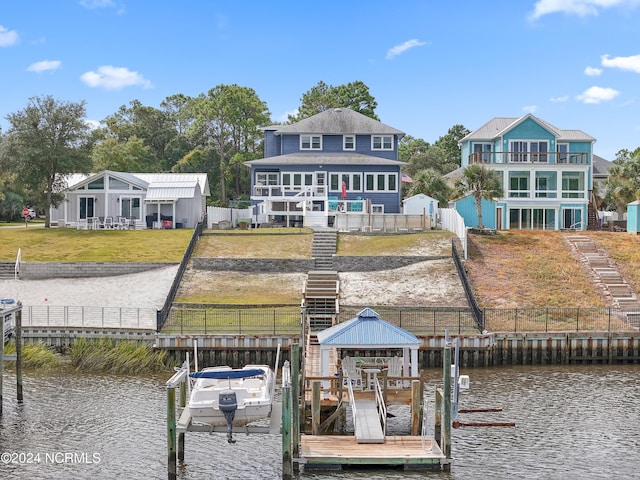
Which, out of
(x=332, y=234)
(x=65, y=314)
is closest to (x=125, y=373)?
(x=65, y=314)

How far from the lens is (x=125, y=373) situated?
122 ft

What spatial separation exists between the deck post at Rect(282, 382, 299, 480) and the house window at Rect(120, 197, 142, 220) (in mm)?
47174

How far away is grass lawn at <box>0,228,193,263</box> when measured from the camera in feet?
181

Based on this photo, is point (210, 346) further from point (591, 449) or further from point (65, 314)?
point (591, 449)

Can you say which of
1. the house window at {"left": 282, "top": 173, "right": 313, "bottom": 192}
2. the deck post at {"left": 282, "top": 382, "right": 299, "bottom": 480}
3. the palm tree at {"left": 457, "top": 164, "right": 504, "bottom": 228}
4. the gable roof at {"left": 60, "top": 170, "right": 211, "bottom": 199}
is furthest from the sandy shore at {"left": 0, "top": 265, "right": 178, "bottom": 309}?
the deck post at {"left": 282, "top": 382, "right": 299, "bottom": 480}

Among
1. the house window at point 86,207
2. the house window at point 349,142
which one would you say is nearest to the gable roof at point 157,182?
the house window at point 86,207

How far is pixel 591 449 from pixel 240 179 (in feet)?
246

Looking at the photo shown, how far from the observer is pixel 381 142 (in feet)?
240

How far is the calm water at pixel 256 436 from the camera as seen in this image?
80.0ft

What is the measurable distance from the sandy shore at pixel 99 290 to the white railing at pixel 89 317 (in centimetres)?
103

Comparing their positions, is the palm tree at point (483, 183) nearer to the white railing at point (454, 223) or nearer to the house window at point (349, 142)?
the white railing at point (454, 223)

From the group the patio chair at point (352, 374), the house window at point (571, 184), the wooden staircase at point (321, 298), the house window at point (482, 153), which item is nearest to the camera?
the patio chair at point (352, 374)

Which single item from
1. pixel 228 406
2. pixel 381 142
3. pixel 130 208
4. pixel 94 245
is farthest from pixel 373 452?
pixel 381 142

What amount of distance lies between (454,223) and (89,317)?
25195 mm
